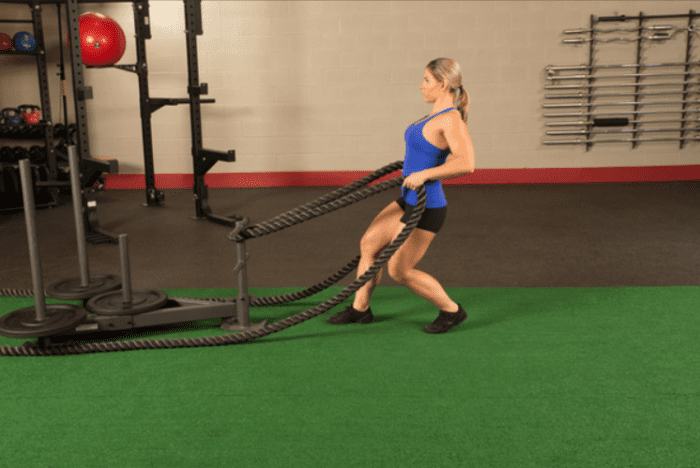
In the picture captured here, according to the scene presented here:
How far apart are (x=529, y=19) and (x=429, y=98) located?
5.54 m

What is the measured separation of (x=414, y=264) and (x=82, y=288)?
Answer: 1.52m

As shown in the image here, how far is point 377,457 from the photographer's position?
5.83 ft

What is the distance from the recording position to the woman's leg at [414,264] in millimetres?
2621

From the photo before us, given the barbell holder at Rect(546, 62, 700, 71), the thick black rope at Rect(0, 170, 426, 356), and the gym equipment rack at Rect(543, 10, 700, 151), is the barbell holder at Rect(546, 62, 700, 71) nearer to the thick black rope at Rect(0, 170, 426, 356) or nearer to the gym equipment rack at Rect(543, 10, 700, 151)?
the gym equipment rack at Rect(543, 10, 700, 151)

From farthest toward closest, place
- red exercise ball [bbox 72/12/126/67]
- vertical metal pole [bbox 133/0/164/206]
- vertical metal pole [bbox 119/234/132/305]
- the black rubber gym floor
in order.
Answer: red exercise ball [bbox 72/12/126/67] < vertical metal pole [bbox 133/0/164/206] < the black rubber gym floor < vertical metal pole [bbox 119/234/132/305]

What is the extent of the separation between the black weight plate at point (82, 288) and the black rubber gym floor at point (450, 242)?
0.73 m

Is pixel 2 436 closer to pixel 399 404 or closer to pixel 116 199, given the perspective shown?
pixel 399 404

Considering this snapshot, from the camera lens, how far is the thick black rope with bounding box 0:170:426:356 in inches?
96.0

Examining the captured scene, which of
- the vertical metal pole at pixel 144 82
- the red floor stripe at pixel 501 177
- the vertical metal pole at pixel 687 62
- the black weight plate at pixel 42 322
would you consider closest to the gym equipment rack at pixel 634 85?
the vertical metal pole at pixel 687 62

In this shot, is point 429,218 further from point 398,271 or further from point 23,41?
point 23,41

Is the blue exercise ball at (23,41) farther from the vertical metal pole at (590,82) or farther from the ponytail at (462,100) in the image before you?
the vertical metal pole at (590,82)

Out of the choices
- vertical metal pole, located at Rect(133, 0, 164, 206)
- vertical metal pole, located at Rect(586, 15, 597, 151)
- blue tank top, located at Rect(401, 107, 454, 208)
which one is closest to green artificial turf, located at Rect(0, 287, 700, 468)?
blue tank top, located at Rect(401, 107, 454, 208)

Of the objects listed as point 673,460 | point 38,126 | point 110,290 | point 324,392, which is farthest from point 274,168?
point 673,460

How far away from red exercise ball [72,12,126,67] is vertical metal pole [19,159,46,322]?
3843mm
